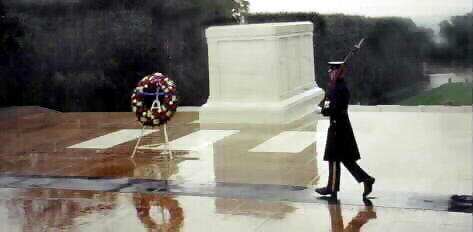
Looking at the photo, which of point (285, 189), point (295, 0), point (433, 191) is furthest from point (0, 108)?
point (433, 191)

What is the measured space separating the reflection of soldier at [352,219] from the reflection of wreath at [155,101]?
118 inches

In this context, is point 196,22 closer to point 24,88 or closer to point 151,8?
point 151,8

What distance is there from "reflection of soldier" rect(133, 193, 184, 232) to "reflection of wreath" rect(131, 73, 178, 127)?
1.72 m

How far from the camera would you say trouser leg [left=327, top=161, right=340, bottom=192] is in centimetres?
648

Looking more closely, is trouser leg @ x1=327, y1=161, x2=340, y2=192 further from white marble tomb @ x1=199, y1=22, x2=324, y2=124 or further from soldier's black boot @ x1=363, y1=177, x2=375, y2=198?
white marble tomb @ x1=199, y1=22, x2=324, y2=124

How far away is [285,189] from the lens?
701cm

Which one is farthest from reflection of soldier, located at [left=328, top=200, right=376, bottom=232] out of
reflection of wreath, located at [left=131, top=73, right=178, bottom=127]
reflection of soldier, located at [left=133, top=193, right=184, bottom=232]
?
reflection of wreath, located at [left=131, top=73, right=178, bottom=127]

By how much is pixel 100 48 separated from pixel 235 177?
844cm

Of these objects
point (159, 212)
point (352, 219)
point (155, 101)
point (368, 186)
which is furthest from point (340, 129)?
point (155, 101)

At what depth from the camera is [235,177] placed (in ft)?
25.3

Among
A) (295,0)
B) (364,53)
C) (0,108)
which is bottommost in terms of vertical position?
(0,108)

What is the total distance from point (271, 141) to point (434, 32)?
2.99 m

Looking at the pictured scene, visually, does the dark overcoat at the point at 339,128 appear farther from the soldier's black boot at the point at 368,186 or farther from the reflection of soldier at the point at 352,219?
the reflection of soldier at the point at 352,219

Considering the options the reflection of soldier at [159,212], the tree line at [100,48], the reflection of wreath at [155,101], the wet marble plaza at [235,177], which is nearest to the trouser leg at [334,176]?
the wet marble plaza at [235,177]
